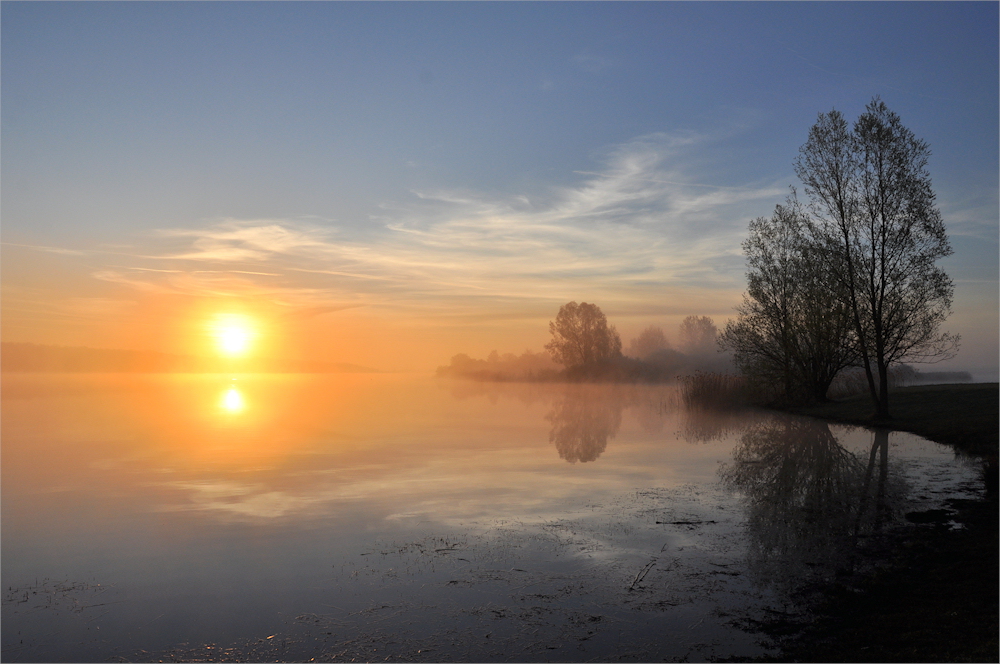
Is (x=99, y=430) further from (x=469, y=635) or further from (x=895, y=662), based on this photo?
(x=895, y=662)

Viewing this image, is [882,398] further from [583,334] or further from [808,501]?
[583,334]

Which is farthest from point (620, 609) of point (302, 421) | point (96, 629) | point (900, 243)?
point (302, 421)

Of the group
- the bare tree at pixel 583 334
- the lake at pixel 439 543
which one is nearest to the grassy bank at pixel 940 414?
the lake at pixel 439 543

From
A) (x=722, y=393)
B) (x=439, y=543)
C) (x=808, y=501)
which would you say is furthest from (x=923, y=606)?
(x=722, y=393)

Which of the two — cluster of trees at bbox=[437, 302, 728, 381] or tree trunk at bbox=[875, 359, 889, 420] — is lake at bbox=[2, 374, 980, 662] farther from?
cluster of trees at bbox=[437, 302, 728, 381]

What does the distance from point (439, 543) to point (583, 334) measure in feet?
228

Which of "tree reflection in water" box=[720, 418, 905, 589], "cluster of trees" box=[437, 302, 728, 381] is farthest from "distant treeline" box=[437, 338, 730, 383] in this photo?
"tree reflection in water" box=[720, 418, 905, 589]

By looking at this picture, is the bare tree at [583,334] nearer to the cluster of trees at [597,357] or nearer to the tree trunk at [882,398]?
the cluster of trees at [597,357]

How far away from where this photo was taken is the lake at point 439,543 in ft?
24.6

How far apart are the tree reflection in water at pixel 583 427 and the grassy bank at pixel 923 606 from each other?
10872 millimetres

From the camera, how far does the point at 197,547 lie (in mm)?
11242

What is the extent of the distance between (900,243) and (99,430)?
35781 millimetres

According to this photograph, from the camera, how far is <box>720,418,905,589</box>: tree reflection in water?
967 cm

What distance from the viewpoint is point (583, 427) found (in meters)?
30.5
